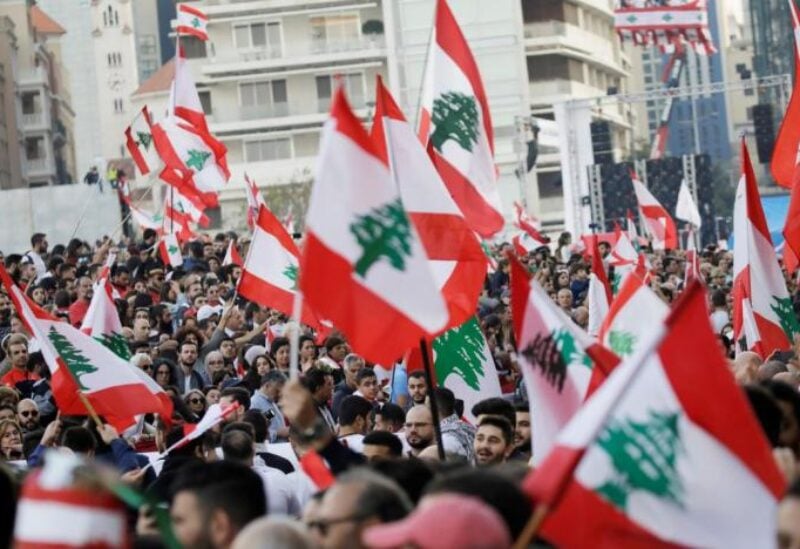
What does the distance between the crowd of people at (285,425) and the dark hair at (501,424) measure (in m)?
0.01

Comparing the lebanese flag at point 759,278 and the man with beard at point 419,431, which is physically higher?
the lebanese flag at point 759,278

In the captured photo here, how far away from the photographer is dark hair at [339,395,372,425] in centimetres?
1252

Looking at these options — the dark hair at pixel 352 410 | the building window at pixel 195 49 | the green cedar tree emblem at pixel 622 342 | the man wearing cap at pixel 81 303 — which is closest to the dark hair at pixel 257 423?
the dark hair at pixel 352 410

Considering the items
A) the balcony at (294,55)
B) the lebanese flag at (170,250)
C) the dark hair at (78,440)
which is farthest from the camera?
the balcony at (294,55)

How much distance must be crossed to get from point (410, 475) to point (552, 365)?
1.33m

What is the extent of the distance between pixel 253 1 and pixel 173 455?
274ft

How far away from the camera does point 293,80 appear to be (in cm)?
9606

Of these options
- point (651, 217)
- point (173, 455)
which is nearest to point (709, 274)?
point (651, 217)

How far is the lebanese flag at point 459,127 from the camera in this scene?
12.6 meters

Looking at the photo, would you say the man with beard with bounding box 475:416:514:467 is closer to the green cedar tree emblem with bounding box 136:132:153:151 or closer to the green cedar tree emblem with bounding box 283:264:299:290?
the green cedar tree emblem with bounding box 283:264:299:290

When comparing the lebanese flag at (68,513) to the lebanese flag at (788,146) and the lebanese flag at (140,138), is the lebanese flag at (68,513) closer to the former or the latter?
the lebanese flag at (788,146)

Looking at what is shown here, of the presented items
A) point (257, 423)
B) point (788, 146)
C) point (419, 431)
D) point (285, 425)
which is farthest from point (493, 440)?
point (788, 146)

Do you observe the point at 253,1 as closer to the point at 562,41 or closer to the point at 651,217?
the point at 562,41

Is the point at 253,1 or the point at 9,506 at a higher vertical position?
the point at 253,1
